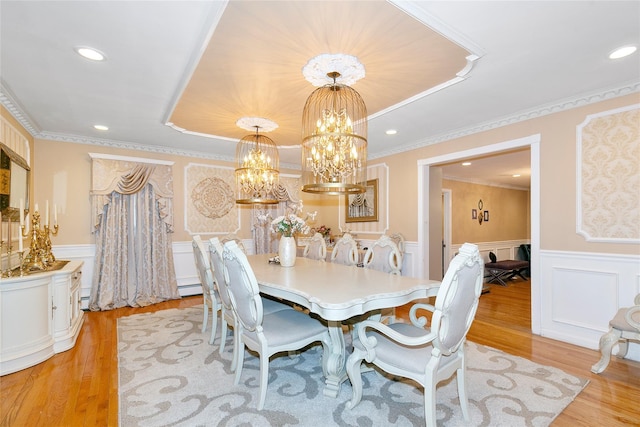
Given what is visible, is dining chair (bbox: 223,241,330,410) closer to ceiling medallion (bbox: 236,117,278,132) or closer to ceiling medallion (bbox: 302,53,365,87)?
ceiling medallion (bbox: 302,53,365,87)

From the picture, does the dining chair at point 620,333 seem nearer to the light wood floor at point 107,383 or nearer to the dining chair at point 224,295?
the light wood floor at point 107,383

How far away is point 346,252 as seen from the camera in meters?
3.77

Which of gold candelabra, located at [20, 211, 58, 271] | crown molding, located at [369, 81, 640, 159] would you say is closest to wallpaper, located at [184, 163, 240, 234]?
gold candelabra, located at [20, 211, 58, 271]

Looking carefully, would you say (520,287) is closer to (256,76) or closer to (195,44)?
(256,76)

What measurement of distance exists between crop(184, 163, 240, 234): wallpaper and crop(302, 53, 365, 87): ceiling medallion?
11.2ft

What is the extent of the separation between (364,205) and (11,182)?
4.65 meters

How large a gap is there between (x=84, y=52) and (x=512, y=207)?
384 inches

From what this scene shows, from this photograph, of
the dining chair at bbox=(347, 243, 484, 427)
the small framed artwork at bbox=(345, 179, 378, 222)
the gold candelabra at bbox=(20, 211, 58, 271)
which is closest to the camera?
the dining chair at bbox=(347, 243, 484, 427)

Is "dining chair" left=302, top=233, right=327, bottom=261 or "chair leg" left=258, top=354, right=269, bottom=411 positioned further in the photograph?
"dining chair" left=302, top=233, right=327, bottom=261

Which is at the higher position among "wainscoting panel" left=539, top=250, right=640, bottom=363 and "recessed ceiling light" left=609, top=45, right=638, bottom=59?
"recessed ceiling light" left=609, top=45, right=638, bottom=59

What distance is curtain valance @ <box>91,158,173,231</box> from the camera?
4.37 m

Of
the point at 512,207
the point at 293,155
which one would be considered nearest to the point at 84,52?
the point at 293,155

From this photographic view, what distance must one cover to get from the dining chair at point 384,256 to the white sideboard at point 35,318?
10.1 ft

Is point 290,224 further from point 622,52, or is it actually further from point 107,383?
point 622,52
